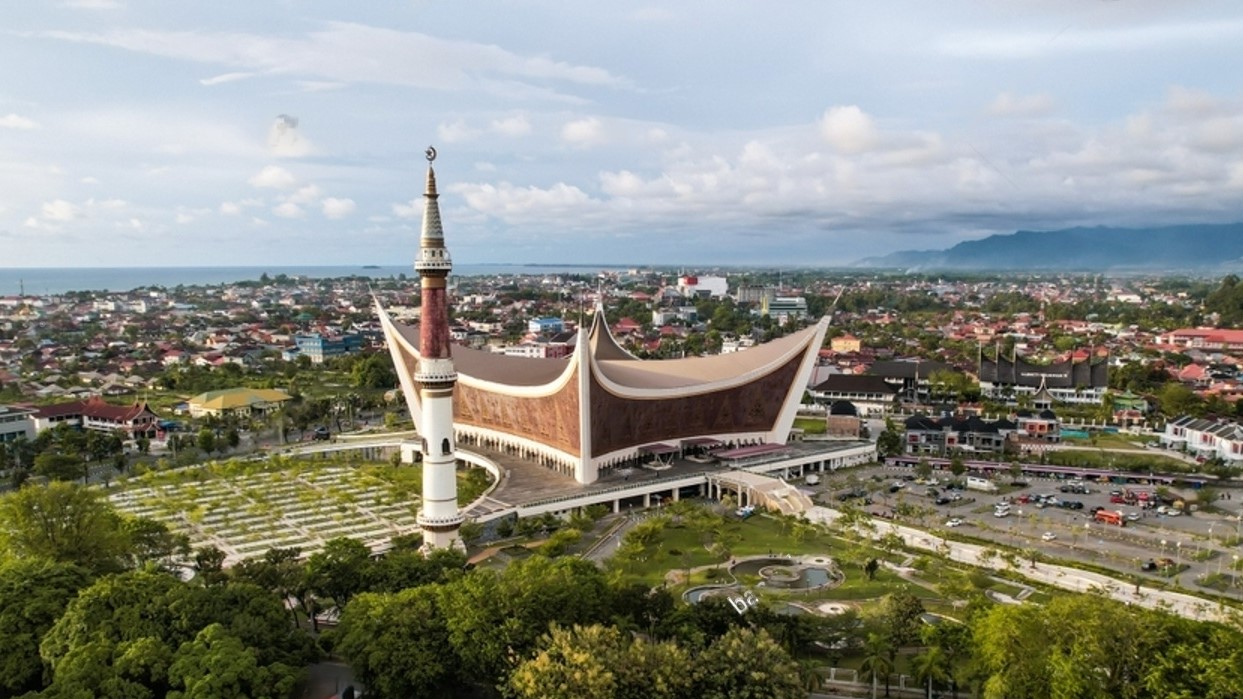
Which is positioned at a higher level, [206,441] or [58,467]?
[58,467]

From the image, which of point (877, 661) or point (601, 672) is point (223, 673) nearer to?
point (601, 672)

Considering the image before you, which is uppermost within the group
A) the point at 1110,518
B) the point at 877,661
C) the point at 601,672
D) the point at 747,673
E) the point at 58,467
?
the point at 601,672

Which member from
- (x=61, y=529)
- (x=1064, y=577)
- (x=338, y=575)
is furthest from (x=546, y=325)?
(x=338, y=575)

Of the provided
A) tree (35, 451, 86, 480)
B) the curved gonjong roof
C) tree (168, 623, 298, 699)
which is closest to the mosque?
the curved gonjong roof

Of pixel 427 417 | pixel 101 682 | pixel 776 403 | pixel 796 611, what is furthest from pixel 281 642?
pixel 776 403

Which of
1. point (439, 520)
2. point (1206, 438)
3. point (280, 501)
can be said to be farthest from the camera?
point (1206, 438)

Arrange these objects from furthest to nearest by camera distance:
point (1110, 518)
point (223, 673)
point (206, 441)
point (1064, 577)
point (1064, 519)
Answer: point (206, 441) < point (1064, 519) < point (1110, 518) < point (1064, 577) < point (223, 673)

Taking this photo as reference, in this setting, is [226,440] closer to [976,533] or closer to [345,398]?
[345,398]
